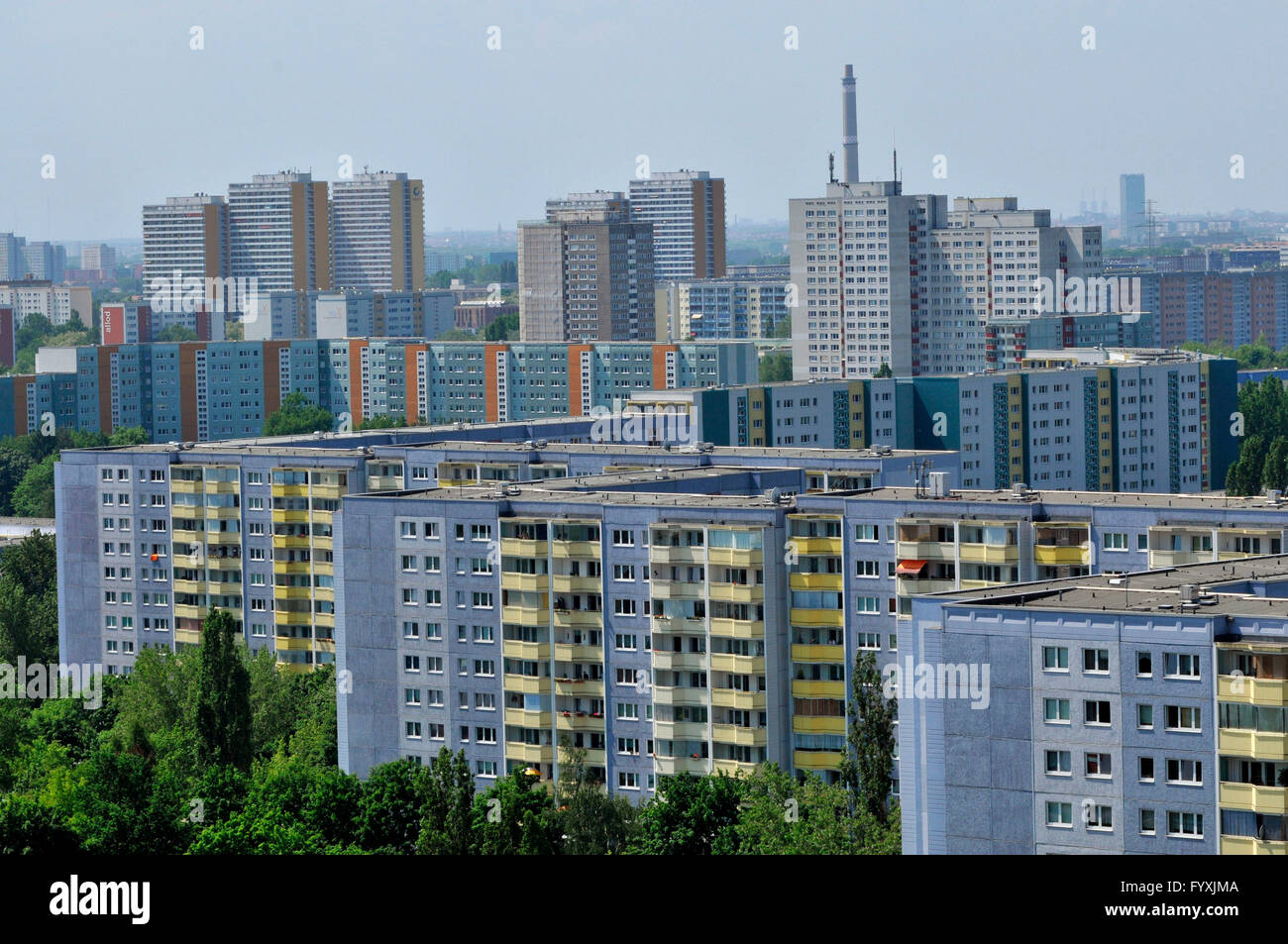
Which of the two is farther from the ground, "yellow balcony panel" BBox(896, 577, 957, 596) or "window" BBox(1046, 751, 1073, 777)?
"yellow balcony panel" BBox(896, 577, 957, 596)

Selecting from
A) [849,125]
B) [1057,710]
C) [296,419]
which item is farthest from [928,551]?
[849,125]

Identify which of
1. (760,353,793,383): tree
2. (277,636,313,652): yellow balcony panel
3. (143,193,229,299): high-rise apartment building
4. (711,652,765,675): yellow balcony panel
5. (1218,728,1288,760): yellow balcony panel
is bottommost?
(277,636,313,652): yellow balcony panel

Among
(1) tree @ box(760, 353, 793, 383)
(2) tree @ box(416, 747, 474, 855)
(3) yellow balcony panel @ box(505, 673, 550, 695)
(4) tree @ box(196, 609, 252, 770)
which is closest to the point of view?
(2) tree @ box(416, 747, 474, 855)

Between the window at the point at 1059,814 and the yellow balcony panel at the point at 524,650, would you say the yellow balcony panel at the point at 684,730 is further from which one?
the window at the point at 1059,814

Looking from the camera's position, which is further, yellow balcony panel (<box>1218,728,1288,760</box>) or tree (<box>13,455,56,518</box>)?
tree (<box>13,455,56,518</box>)

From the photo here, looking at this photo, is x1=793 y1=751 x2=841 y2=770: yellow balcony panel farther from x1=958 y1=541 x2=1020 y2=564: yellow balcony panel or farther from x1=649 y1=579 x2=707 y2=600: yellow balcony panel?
x1=958 y1=541 x2=1020 y2=564: yellow balcony panel

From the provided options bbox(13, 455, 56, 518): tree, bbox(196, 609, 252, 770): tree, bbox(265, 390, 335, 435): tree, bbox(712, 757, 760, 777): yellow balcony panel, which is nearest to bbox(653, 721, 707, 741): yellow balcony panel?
bbox(712, 757, 760, 777): yellow balcony panel

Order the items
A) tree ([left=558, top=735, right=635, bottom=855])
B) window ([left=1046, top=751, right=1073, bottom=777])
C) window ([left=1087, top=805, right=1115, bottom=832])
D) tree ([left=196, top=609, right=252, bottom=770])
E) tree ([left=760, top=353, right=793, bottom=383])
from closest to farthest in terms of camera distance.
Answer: window ([left=1087, top=805, right=1115, bottom=832]) → window ([left=1046, top=751, right=1073, bottom=777]) → tree ([left=558, top=735, right=635, bottom=855]) → tree ([left=196, top=609, right=252, bottom=770]) → tree ([left=760, top=353, right=793, bottom=383])
